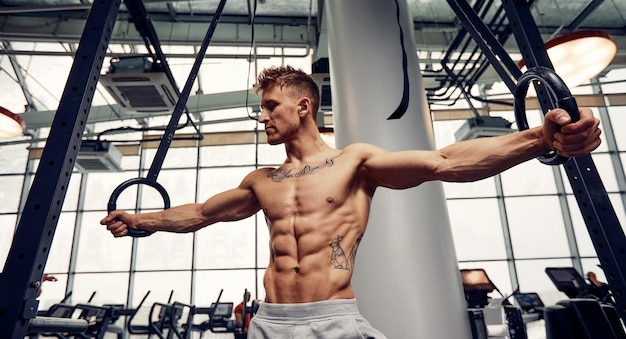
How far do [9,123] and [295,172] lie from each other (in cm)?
477

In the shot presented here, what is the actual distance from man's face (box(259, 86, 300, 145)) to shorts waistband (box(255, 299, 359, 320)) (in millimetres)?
628

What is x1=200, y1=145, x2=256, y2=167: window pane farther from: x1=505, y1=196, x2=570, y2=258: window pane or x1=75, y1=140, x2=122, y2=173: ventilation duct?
x1=505, y1=196, x2=570, y2=258: window pane

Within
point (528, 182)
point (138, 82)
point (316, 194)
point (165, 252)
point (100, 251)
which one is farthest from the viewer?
point (528, 182)

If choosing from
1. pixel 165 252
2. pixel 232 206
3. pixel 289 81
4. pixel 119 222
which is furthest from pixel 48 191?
pixel 165 252

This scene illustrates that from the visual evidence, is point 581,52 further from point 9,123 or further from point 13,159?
point 13,159

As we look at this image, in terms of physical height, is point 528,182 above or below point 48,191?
above

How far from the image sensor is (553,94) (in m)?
1.26

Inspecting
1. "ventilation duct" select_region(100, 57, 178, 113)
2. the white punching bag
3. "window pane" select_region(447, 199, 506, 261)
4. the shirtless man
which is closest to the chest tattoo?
the shirtless man

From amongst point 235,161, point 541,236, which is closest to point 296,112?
point 235,161

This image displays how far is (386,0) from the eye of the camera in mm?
3084

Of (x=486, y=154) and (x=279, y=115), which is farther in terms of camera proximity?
(x=279, y=115)

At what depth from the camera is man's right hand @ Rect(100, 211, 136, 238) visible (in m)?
1.73

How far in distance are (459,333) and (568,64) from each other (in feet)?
9.71

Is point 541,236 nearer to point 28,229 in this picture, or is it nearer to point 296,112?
point 296,112
